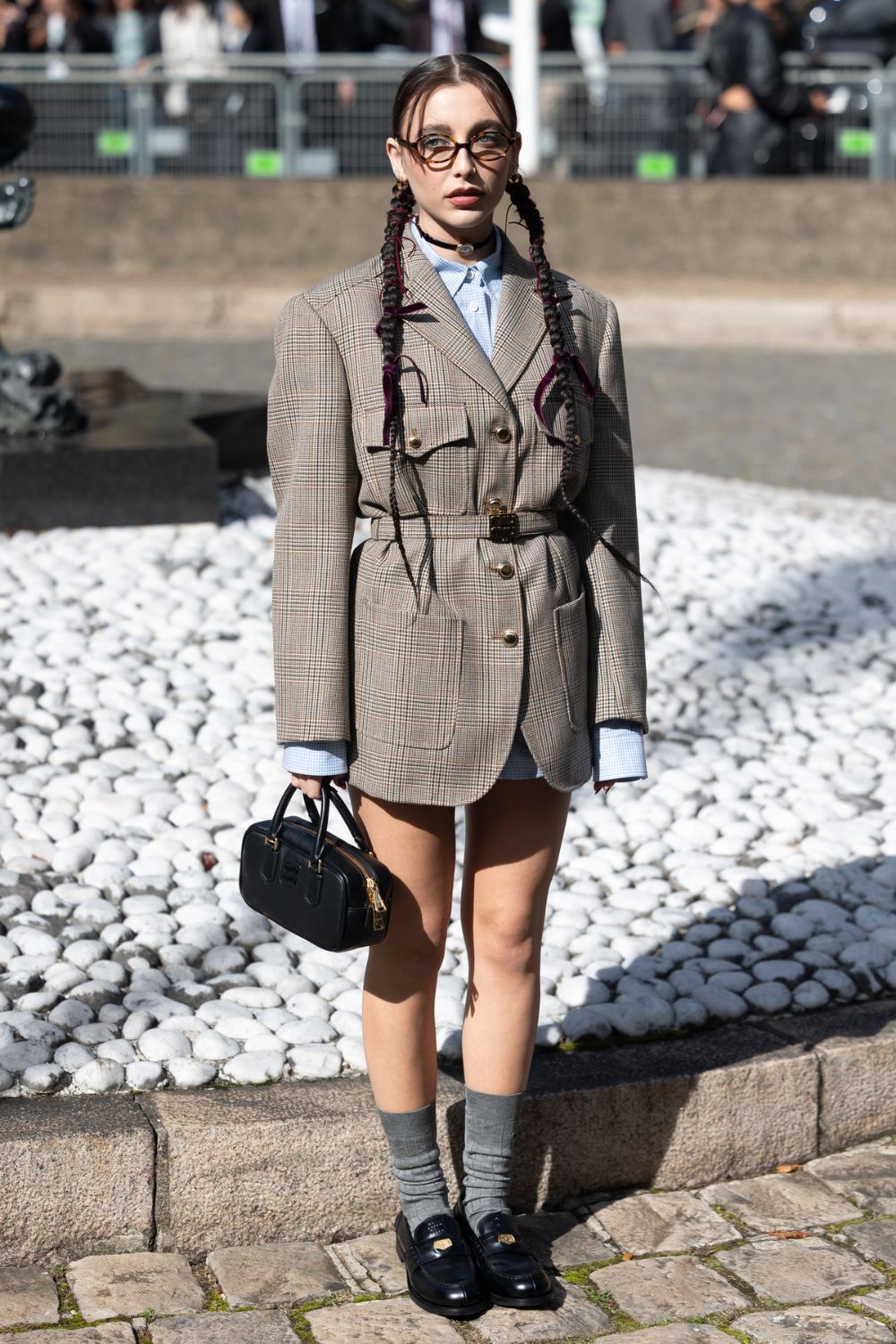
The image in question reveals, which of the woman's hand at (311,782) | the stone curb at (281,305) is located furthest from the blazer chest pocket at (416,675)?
the stone curb at (281,305)

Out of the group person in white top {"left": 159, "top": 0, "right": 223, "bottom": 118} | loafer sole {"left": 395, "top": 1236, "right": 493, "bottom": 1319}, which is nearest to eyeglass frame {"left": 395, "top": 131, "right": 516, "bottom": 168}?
loafer sole {"left": 395, "top": 1236, "right": 493, "bottom": 1319}

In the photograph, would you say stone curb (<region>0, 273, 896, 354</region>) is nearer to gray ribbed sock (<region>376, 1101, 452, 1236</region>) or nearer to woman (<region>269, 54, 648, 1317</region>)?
Answer: woman (<region>269, 54, 648, 1317</region>)

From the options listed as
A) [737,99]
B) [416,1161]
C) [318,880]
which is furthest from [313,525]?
[737,99]

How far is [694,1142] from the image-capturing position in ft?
10.8

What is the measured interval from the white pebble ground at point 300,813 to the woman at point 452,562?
632mm

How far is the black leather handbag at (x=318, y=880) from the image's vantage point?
263 cm

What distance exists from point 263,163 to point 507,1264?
38.7 ft

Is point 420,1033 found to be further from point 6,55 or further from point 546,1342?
point 6,55

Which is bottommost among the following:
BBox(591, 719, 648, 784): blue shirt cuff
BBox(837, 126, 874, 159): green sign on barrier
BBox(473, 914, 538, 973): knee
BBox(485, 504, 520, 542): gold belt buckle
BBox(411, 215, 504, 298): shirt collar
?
BBox(473, 914, 538, 973): knee

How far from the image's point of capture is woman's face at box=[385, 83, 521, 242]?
2.57m

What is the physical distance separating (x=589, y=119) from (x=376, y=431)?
11365 mm

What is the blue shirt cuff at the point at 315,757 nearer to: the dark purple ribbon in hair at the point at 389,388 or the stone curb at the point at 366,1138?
the dark purple ribbon in hair at the point at 389,388

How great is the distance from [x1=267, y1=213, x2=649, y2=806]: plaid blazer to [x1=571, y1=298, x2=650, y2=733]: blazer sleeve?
0.10 meters

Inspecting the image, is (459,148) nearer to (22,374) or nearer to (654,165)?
(22,374)
